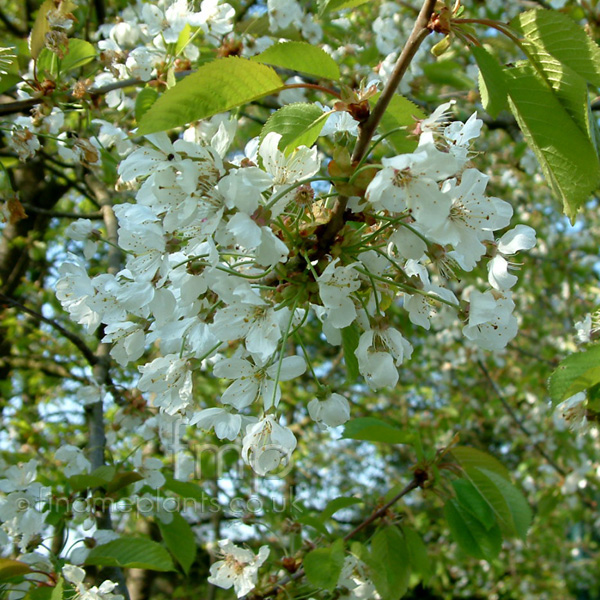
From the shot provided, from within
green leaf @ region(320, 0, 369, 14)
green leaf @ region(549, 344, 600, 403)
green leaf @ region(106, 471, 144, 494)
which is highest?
green leaf @ region(320, 0, 369, 14)

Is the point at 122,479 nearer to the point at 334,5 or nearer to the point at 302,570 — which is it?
the point at 302,570

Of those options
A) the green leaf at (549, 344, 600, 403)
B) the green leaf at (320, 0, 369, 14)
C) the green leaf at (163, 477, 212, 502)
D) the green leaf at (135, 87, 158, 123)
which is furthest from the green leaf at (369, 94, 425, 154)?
the green leaf at (163, 477, 212, 502)

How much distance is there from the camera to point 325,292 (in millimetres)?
1104

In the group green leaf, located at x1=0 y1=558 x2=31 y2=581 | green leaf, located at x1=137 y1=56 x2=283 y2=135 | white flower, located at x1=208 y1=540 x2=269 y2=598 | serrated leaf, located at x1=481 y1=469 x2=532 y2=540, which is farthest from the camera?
white flower, located at x1=208 y1=540 x2=269 y2=598

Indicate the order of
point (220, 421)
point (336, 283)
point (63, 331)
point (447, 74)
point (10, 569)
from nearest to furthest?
point (336, 283) → point (220, 421) → point (10, 569) → point (63, 331) → point (447, 74)

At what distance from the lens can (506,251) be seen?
129 cm

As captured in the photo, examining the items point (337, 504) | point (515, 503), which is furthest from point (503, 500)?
point (337, 504)

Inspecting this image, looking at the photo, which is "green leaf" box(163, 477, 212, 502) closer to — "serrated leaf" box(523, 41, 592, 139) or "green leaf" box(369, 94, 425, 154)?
"green leaf" box(369, 94, 425, 154)

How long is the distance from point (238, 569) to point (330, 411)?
91 centimetres

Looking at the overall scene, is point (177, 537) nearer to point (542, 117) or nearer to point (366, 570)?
point (366, 570)

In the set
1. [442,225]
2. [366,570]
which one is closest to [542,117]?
[442,225]

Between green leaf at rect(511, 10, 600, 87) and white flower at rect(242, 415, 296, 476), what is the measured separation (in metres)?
0.84

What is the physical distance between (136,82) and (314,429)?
4228 millimetres

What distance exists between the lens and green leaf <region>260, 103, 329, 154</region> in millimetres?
1160
